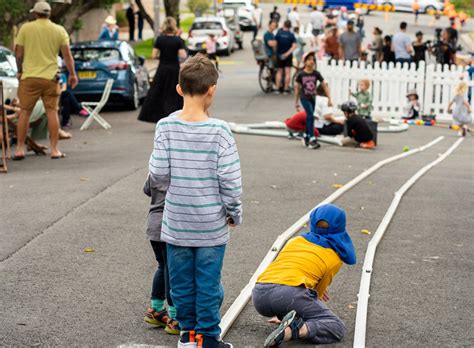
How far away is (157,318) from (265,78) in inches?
907

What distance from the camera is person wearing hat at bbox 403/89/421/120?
2342cm

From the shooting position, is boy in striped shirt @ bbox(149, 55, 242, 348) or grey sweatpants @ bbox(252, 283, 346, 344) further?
grey sweatpants @ bbox(252, 283, 346, 344)

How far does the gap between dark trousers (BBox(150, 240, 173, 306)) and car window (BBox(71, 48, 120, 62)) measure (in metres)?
16.9

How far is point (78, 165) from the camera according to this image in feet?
45.4

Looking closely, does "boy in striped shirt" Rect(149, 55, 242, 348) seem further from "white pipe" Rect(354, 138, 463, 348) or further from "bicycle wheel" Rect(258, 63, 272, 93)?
"bicycle wheel" Rect(258, 63, 272, 93)

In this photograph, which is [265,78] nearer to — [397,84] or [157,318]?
[397,84]

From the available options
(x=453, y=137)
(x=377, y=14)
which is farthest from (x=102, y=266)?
(x=377, y=14)

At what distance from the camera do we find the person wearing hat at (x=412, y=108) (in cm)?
2342

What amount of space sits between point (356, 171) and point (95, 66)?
10.0 metres

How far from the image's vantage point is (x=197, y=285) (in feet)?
19.2

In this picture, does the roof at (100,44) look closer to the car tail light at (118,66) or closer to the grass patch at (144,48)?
the car tail light at (118,66)

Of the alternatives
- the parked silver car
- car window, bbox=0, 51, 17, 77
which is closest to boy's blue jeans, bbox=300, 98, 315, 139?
car window, bbox=0, 51, 17, 77

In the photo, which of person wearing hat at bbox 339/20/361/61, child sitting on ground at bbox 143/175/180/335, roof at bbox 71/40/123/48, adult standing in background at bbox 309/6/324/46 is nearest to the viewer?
child sitting on ground at bbox 143/175/180/335

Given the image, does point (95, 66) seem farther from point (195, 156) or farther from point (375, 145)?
point (195, 156)
